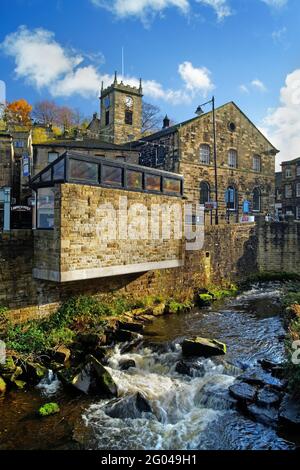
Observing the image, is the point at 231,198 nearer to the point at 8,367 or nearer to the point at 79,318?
the point at 79,318

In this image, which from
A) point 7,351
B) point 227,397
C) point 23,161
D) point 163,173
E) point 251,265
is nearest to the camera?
point 227,397

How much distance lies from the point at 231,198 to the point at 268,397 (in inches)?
918

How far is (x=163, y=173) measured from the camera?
14.5 m

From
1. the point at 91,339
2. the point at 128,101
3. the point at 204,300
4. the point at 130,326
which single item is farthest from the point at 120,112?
the point at 91,339

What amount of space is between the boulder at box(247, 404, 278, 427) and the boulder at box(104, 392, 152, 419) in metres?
2.21

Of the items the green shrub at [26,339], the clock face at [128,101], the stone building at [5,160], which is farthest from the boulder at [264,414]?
the clock face at [128,101]

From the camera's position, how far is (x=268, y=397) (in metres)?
7.32

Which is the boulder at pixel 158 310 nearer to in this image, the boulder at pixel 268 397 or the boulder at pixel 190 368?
the boulder at pixel 190 368

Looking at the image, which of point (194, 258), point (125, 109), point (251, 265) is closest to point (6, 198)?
Result: point (194, 258)

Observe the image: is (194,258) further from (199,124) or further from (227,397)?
(199,124)

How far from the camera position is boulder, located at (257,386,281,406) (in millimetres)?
7172

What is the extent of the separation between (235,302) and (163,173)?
7743 millimetres

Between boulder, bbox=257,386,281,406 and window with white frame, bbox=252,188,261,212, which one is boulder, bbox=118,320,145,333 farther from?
window with white frame, bbox=252,188,261,212

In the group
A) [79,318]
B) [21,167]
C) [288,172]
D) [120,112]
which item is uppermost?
[120,112]
